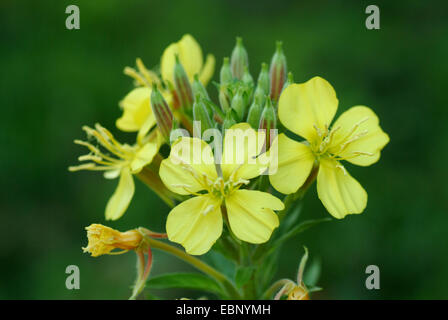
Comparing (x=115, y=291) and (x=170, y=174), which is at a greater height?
(x=170, y=174)

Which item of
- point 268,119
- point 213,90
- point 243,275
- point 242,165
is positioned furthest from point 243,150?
point 213,90

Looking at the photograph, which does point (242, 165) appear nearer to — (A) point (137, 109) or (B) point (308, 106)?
(B) point (308, 106)

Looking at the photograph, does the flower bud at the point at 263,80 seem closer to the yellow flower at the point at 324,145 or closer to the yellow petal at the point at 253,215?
the yellow flower at the point at 324,145

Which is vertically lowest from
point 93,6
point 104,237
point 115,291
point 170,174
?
point 115,291

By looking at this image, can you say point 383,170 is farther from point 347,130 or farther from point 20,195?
point 20,195

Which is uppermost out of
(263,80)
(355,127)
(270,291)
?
(263,80)
